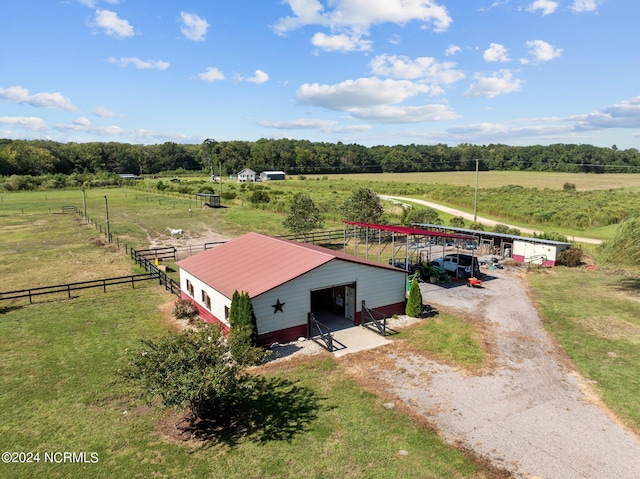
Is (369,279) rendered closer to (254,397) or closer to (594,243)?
(254,397)

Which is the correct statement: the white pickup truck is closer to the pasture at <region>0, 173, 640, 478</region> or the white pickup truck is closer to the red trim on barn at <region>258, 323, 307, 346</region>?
the pasture at <region>0, 173, 640, 478</region>

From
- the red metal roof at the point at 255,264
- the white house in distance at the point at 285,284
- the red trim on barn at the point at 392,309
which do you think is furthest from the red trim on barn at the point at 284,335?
the red trim on barn at the point at 392,309

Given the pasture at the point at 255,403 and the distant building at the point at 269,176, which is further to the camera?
the distant building at the point at 269,176

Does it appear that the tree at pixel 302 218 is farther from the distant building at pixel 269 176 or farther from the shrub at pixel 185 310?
the distant building at pixel 269 176

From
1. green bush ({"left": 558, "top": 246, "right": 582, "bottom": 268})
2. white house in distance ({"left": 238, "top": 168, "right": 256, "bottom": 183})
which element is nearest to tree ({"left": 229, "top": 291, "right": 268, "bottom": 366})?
green bush ({"left": 558, "top": 246, "right": 582, "bottom": 268})

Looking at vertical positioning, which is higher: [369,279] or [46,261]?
[369,279]

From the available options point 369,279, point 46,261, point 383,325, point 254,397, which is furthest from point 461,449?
point 46,261

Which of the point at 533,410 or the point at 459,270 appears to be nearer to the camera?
the point at 533,410
